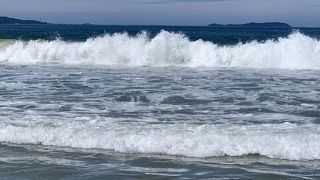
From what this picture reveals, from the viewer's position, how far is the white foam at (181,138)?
7.55 m

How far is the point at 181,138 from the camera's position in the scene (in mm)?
8023

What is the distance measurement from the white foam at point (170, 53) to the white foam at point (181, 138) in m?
14.3

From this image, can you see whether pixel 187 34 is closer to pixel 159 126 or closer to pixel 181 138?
pixel 159 126

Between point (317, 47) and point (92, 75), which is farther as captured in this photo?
point (317, 47)

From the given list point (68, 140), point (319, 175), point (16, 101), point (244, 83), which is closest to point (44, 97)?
point (16, 101)

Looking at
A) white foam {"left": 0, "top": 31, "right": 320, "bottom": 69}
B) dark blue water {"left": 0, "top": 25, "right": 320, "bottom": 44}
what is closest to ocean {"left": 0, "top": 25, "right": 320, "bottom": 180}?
white foam {"left": 0, "top": 31, "right": 320, "bottom": 69}

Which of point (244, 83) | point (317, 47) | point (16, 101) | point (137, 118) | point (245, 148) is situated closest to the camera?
point (245, 148)

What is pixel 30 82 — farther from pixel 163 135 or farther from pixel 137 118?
pixel 163 135

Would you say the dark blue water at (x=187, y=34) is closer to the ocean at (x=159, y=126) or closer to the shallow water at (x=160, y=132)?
the ocean at (x=159, y=126)

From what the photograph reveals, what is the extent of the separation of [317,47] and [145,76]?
965 centimetres

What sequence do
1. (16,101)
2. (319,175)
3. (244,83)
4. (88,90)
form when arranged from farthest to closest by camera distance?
(244,83) < (88,90) < (16,101) < (319,175)

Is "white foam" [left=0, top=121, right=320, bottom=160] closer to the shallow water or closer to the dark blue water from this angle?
the shallow water

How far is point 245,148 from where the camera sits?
24.9 ft

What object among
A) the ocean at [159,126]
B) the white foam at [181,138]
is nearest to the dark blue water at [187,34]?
the ocean at [159,126]
